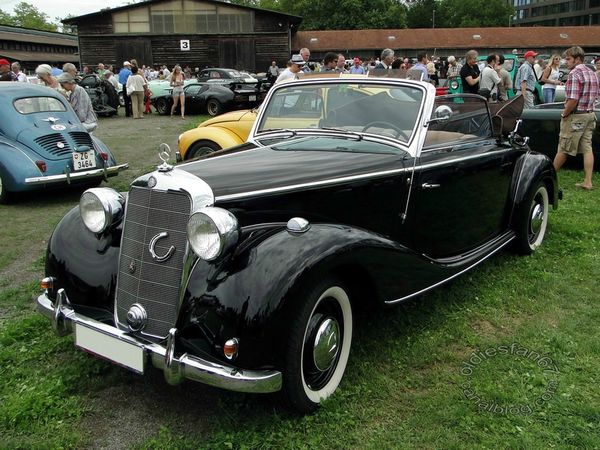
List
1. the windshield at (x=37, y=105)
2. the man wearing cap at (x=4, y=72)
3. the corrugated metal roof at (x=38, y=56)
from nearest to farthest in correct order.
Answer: the windshield at (x=37, y=105) → the man wearing cap at (x=4, y=72) → the corrugated metal roof at (x=38, y=56)

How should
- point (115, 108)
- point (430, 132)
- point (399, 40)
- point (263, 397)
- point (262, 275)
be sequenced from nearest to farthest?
point (262, 275) → point (263, 397) → point (430, 132) → point (115, 108) → point (399, 40)

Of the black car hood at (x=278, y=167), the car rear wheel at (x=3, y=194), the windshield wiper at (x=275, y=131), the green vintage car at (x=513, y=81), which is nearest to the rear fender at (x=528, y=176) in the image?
the black car hood at (x=278, y=167)

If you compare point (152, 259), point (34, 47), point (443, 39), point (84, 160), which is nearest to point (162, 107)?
point (84, 160)

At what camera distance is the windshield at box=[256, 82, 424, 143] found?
394cm

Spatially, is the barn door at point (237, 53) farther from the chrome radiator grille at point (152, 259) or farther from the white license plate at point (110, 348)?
the white license plate at point (110, 348)

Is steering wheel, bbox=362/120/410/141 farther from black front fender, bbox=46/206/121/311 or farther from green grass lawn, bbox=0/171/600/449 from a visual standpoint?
black front fender, bbox=46/206/121/311

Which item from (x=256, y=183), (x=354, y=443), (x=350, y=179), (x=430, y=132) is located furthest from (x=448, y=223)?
(x=354, y=443)

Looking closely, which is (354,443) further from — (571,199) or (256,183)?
(571,199)

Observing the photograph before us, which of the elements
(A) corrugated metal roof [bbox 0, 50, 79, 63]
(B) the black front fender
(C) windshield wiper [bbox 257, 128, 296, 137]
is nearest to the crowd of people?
(C) windshield wiper [bbox 257, 128, 296, 137]

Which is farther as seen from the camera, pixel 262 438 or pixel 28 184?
pixel 28 184

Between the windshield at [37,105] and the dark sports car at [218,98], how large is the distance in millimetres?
9570

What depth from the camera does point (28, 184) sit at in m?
7.09

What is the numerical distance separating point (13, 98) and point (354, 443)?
7188 millimetres

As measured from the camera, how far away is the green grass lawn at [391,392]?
8.86 ft
